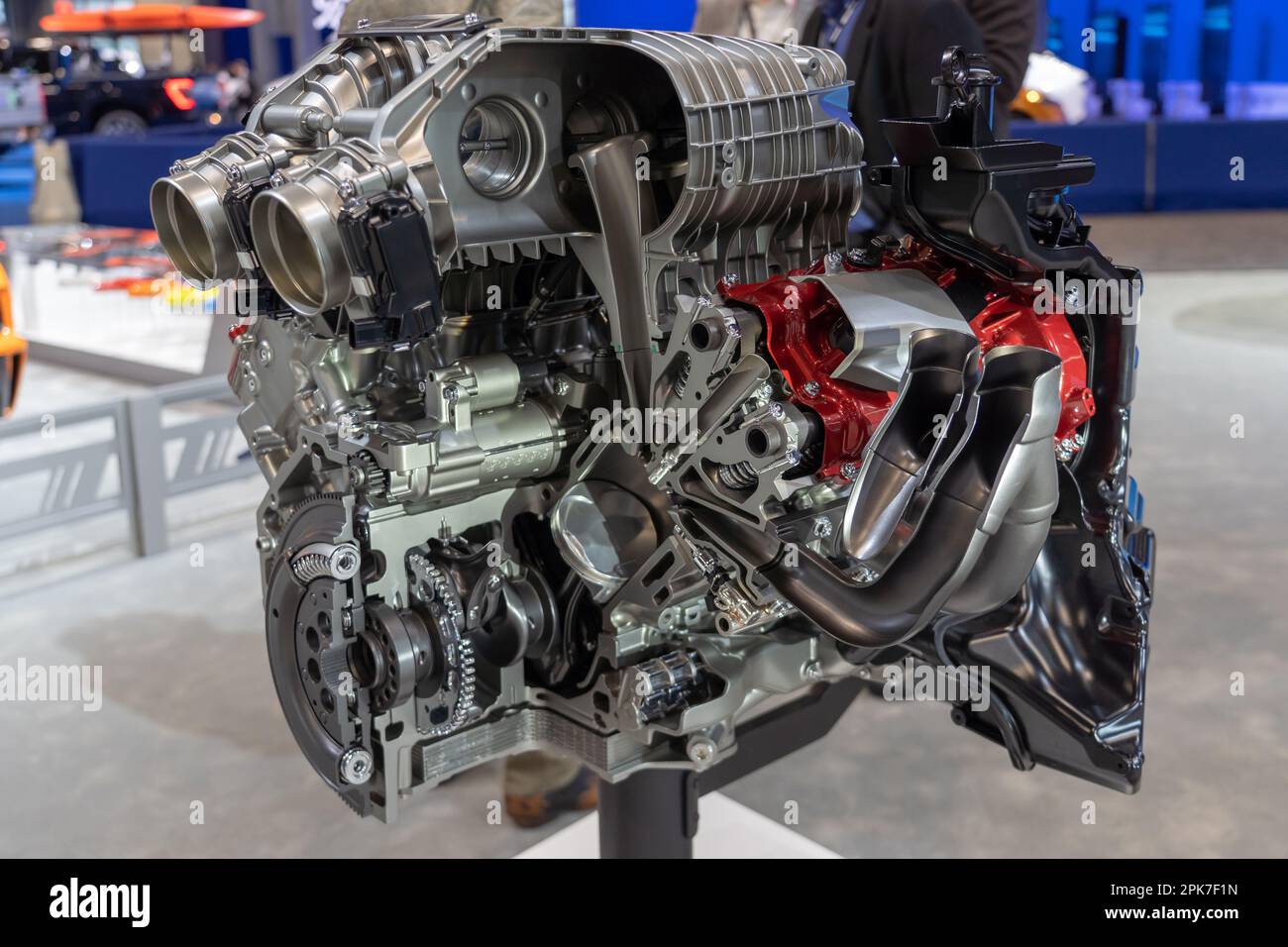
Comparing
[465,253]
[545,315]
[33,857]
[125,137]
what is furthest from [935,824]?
[125,137]

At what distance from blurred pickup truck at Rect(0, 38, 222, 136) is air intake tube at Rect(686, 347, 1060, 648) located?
603 inches

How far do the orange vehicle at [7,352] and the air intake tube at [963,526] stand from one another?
514 centimetres

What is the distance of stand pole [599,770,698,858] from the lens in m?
3.02

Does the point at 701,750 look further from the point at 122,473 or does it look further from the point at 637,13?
the point at 637,13

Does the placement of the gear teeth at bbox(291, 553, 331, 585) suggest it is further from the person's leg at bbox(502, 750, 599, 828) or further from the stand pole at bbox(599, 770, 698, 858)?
the person's leg at bbox(502, 750, 599, 828)

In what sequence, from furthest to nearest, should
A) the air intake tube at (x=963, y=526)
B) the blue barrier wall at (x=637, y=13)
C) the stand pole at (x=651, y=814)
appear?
the blue barrier wall at (x=637, y=13)
the stand pole at (x=651, y=814)
the air intake tube at (x=963, y=526)

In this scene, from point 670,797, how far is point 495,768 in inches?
41.5

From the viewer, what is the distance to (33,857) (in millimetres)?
3502

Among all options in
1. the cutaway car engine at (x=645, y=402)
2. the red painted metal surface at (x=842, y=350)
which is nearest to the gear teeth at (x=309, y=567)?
the cutaway car engine at (x=645, y=402)

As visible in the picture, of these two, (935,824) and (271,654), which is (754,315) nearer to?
(271,654)

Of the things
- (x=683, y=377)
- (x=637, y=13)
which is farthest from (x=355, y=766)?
(x=637, y=13)

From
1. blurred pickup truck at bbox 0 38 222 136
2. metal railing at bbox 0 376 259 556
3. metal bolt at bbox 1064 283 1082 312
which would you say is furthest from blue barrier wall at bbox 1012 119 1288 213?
blurred pickup truck at bbox 0 38 222 136

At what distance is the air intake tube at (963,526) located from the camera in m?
2.07

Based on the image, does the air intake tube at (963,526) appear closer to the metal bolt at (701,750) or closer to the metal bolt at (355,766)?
the metal bolt at (701,750)
